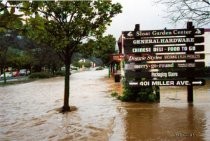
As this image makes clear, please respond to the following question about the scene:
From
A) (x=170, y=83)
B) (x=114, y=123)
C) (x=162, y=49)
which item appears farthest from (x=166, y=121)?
(x=162, y=49)

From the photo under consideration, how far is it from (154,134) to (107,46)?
7452mm

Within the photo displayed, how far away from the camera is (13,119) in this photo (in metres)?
16.5

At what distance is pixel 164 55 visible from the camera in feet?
60.2

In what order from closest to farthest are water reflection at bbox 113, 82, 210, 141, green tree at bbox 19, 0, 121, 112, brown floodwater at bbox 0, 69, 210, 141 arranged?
water reflection at bbox 113, 82, 210, 141, brown floodwater at bbox 0, 69, 210, 141, green tree at bbox 19, 0, 121, 112

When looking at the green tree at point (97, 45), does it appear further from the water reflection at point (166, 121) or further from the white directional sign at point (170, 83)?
the water reflection at point (166, 121)

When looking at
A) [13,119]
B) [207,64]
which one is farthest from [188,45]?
[207,64]

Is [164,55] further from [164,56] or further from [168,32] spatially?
[168,32]

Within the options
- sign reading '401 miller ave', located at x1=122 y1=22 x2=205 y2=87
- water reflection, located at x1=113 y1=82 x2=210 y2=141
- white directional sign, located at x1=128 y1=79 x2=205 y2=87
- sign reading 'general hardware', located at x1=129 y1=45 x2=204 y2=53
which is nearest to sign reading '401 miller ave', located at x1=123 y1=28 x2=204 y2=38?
sign reading '401 miller ave', located at x1=122 y1=22 x2=205 y2=87

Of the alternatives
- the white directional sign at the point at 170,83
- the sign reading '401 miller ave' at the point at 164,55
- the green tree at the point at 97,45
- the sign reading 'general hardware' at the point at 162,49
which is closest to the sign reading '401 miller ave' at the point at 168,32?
the sign reading '401 miller ave' at the point at 164,55

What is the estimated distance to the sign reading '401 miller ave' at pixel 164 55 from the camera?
18.0 meters

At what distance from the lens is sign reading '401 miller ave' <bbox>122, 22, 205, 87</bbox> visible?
18.0 m

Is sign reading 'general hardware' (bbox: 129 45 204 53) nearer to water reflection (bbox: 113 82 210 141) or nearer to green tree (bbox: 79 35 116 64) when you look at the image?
green tree (bbox: 79 35 116 64)

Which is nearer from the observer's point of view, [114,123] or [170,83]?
[114,123]

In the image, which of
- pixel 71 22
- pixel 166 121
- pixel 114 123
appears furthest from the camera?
pixel 71 22
